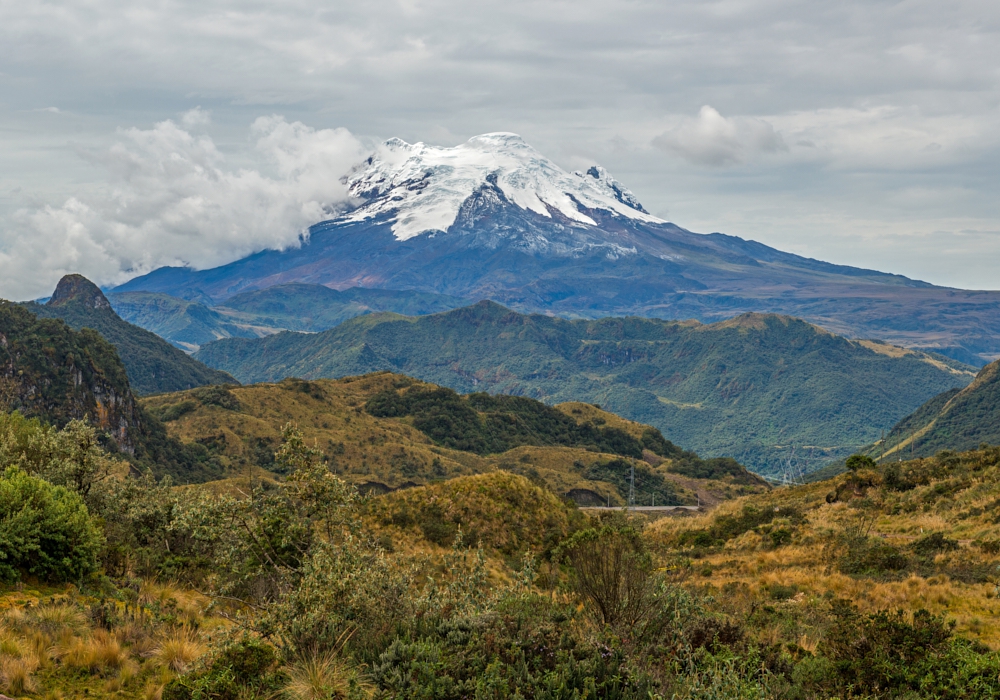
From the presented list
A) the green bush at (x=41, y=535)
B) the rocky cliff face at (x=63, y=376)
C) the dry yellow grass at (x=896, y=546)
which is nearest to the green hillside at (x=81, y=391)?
the rocky cliff face at (x=63, y=376)

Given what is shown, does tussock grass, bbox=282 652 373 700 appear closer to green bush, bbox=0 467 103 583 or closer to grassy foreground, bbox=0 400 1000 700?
grassy foreground, bbox=0 400 1000 700

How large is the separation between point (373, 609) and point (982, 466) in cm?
3640

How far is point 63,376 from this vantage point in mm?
113625

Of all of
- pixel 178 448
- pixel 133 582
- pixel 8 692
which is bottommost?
pixel 178 448

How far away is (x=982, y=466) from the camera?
37.8 metres

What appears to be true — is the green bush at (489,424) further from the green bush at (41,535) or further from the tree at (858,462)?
the green bush at (41,535)

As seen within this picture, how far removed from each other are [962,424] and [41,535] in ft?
671

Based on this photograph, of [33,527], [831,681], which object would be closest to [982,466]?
[831,681]

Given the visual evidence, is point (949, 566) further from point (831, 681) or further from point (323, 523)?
point (323, 523)

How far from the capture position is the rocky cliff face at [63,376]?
10669 centimetres

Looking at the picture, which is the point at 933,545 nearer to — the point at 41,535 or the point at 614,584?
the point at 614,584

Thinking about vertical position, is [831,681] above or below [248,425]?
above

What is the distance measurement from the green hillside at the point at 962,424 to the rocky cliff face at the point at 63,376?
147263 mm

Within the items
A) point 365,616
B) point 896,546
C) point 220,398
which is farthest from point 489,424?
point 365,616
